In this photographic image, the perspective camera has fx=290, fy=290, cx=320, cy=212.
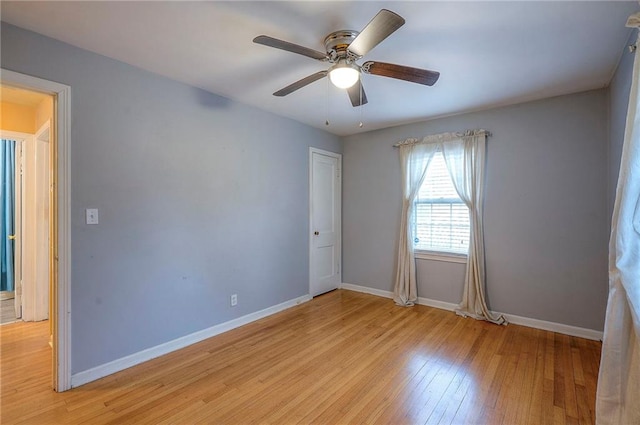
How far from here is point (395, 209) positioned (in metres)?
4.20

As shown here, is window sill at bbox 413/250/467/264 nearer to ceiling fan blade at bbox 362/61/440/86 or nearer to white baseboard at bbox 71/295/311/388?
white baseboard at bbox 71/295/311/388

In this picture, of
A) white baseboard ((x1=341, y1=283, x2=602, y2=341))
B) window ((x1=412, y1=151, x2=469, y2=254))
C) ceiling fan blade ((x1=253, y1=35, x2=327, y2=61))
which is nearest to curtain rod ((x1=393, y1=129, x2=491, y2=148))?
window ((x1=412, y1=151, x2=469, y2=254))

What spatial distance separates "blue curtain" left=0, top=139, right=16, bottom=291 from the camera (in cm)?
390

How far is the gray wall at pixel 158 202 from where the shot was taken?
2.17 m

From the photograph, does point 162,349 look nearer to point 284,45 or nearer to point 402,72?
point 284,45

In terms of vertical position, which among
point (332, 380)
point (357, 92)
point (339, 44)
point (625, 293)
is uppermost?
point (339, 44)

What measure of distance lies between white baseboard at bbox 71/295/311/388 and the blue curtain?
10.2 feet

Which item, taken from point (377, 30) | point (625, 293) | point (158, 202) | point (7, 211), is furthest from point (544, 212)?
point (7, 211)

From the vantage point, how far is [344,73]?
1.93m

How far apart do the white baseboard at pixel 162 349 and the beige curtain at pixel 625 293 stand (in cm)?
294

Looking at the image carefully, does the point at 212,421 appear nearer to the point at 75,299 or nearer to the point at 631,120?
the point at 75,299

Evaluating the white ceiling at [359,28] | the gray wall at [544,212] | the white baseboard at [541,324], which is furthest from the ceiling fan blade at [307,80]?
the white baseboard at [541,324]

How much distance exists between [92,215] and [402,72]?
8.26ft

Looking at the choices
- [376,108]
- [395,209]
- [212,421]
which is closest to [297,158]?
[376,108]
